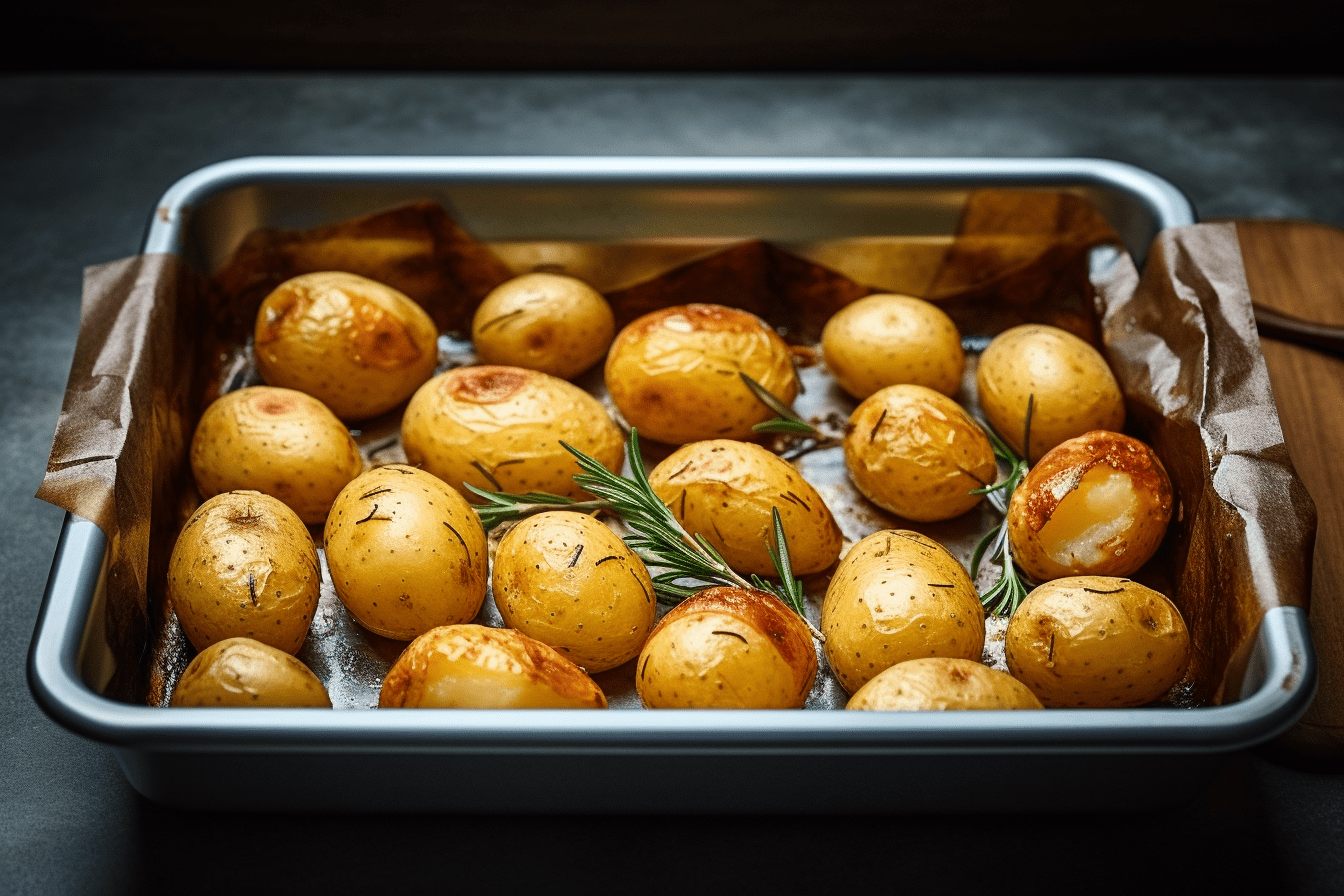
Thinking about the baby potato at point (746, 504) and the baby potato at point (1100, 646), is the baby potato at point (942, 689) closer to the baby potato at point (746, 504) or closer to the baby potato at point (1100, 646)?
the baby potato at point (1100, 646)

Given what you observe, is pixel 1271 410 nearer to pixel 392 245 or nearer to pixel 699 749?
pixel 699 749

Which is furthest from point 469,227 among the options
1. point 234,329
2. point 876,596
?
point 876,596

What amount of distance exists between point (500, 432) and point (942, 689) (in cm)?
55

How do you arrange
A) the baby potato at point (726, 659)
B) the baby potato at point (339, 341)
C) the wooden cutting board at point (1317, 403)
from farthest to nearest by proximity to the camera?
the baby potato at point (339, 341) < the wooden cutting board at point (1317, 403) < the baby potato at point (726, 659)

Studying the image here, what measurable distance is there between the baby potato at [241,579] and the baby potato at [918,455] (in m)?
0.61

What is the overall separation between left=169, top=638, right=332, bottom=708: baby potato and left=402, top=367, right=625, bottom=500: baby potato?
0.32 m

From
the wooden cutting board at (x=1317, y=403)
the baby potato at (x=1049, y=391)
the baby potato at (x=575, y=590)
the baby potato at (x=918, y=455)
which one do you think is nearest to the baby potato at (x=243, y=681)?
the baby potato at (x=575, y=590)

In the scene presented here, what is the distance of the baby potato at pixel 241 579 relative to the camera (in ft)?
3.65

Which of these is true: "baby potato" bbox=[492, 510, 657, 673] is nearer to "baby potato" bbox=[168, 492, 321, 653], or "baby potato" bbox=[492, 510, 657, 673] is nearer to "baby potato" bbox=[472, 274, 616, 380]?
"baby potato" bbox=[168, 492, 321, 653]

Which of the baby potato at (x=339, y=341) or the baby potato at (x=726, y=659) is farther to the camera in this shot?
the baby potato at (x=339, y=341)

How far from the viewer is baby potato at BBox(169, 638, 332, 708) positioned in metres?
1.01

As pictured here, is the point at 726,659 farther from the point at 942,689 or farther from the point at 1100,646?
the point at 1100,646

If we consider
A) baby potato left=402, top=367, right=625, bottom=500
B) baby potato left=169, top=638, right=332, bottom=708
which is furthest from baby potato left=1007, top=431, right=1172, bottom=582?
baby potato left=169, top=638, right=332, bottom=708

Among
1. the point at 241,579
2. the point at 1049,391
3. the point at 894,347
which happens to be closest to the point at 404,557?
the point at 241,579
